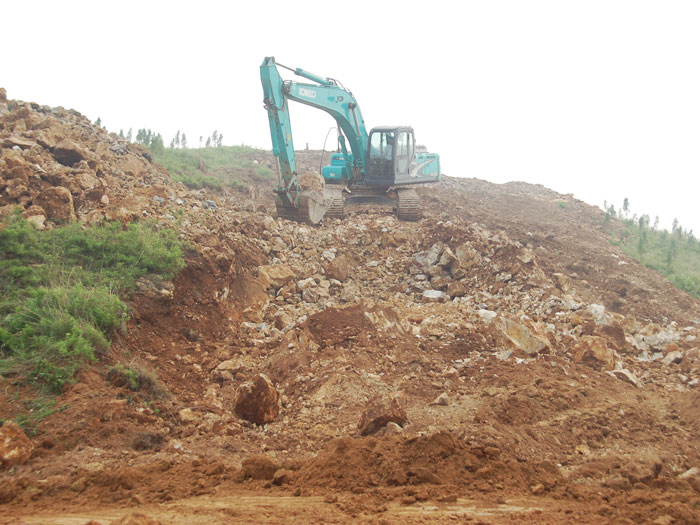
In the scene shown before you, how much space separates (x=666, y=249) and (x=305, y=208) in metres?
12.2

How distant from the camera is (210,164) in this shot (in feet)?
65.5

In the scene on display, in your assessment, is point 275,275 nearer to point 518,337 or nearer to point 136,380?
point 136,380

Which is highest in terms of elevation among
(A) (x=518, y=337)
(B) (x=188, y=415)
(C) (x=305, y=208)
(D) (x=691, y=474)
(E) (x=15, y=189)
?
(C) (x=305, y=208)

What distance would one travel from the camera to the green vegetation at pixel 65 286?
164 inches

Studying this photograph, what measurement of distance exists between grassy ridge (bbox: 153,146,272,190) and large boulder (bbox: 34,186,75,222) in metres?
5.77

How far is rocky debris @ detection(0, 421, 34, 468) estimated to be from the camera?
10.0 feet

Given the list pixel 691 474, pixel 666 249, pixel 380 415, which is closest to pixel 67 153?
pixel 380 415

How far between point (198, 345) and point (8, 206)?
354 centimetres

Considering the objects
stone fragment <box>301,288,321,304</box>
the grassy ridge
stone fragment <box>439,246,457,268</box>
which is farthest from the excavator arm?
stone fragment <box>301,288,321,304</box>

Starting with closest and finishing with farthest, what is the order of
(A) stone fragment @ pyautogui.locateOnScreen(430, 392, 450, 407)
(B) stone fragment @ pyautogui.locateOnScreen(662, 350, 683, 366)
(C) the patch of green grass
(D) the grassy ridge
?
(C) the patch of green grass
(A) stone fragment @ pyautogui.locateOnScreen(430, 392, 450, 407)
(B) stone fragment @ pyautogui.locateOnScreen(662, 350, 683, 366)
(D) the grassy ridge

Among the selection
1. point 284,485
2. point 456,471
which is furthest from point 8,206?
point 456,471

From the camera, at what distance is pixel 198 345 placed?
18.4 ft

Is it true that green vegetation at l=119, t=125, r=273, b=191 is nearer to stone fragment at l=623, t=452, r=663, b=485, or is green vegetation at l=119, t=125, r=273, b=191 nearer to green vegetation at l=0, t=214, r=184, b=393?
green vegetation at l=0, t=214, r=184, b=393

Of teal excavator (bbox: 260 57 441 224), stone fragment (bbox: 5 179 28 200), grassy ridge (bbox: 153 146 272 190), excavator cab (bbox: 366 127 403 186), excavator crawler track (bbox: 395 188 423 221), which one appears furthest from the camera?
grassy ridge (bbox: 153 146 272 190)
